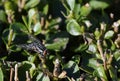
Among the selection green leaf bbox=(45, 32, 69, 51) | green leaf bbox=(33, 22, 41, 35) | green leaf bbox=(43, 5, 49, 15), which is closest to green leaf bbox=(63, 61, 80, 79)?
green leaf bbox=(45, 32, 69, 51)

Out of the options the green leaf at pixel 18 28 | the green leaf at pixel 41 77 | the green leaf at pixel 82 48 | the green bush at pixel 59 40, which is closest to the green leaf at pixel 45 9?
the green bush at pixel 59 40

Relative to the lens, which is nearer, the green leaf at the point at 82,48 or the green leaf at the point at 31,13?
the green leaf at the point at 82,48

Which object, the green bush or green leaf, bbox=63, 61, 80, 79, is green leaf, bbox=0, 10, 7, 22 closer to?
the green bush

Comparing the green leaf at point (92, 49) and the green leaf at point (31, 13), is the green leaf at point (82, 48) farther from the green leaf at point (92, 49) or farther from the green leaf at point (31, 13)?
the green leaf at point (31, 13)

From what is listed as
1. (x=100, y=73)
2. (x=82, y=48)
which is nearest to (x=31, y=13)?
(x=82, y=48)

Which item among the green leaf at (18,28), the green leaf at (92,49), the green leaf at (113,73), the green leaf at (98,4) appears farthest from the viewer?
the green leaf at (98,4)

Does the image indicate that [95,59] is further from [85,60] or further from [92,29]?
[92,29]

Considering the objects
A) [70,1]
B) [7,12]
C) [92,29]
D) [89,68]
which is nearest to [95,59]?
[89,68]
